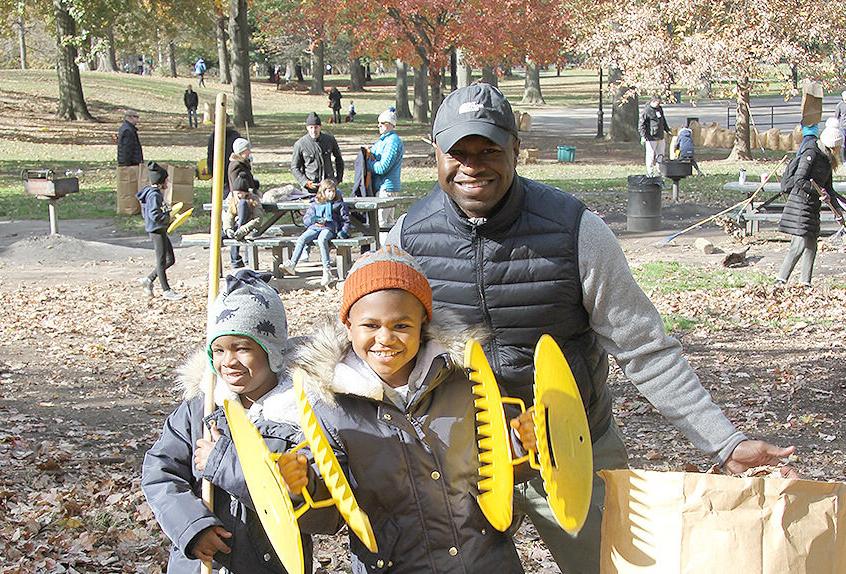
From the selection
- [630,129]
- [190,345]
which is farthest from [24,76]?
[190,345]

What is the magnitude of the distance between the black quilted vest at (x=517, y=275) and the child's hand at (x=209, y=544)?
2.76ft

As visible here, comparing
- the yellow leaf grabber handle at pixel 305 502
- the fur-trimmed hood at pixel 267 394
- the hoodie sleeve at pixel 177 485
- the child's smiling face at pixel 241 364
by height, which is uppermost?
the child's smiling face at pixel 241 364

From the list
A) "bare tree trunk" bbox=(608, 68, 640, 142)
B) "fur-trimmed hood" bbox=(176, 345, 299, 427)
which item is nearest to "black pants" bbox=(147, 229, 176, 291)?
"fur-trimmed hood" bbox=(176, 345, 299, 427)

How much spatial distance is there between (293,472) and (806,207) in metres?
11.1

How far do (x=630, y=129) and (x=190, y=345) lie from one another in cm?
2580

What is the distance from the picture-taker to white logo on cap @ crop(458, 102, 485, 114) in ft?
10.1

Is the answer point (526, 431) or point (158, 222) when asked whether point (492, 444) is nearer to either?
point (526, 431)

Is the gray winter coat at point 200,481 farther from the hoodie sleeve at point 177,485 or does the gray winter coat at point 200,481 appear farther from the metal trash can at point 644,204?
the metal trash can at point 644,204

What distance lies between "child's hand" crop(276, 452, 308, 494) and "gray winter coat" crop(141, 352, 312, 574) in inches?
7.9

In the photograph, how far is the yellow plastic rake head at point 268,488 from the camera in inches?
104

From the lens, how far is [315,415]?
2.96 metres

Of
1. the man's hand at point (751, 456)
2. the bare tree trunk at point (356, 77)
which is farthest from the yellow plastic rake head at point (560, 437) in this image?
the bare tree trunk at point (356, 77)

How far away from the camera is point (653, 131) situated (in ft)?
83.6

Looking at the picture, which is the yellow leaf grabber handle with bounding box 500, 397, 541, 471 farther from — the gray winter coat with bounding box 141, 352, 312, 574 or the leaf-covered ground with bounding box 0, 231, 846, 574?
the leaf-covered ground with bounding box 0, 231, 846, 574
